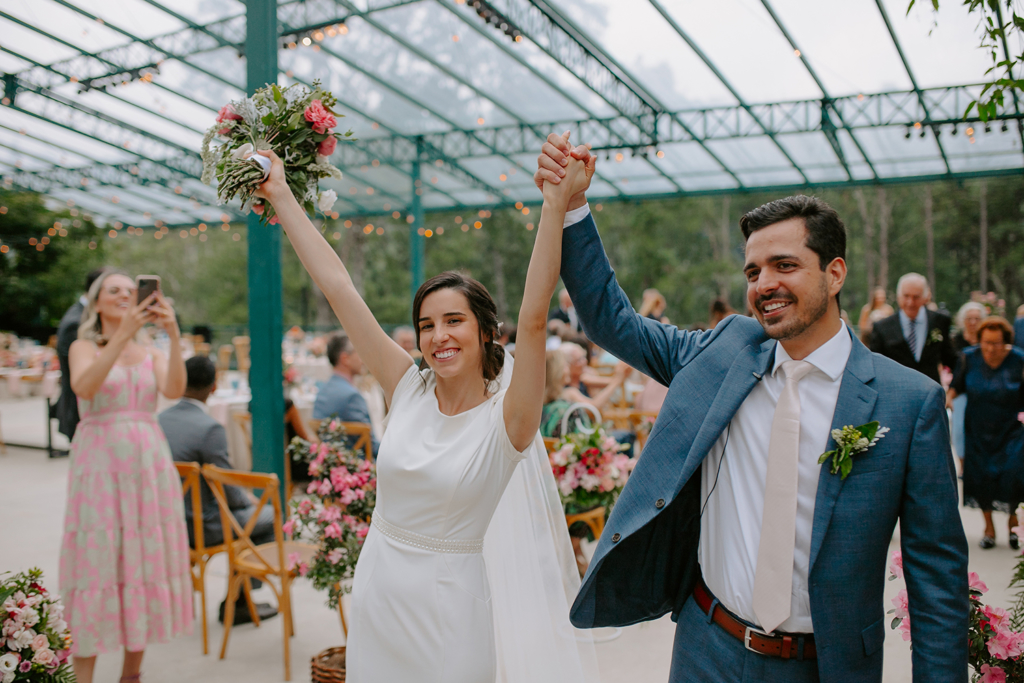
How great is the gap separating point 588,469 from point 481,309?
219 cm

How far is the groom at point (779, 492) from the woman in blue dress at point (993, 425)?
458 cm

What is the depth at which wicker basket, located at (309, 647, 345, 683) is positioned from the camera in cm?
294

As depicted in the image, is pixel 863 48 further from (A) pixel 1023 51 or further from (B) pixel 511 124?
(A) pixel 1023 51

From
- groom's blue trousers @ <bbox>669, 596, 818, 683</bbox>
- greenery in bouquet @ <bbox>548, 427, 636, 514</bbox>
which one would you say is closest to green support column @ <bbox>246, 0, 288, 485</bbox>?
greenery in bouquet @ <bbox>548, 427, 636, 514</bbox>

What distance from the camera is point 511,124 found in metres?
11.7

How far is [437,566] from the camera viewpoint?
1.74 m

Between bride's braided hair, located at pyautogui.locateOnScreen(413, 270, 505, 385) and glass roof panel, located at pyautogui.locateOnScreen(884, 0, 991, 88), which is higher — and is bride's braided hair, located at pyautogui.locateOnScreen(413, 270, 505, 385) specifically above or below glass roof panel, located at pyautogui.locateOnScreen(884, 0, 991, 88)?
below

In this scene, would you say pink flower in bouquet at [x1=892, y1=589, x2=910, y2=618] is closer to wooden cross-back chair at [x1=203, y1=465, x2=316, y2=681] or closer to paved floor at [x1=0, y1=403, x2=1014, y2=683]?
paved floor at [x1=0, y1=403, x2=1014, y2=683]

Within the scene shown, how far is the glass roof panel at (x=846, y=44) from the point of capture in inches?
284

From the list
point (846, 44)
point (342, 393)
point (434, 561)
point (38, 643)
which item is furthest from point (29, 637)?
point (846, 44)

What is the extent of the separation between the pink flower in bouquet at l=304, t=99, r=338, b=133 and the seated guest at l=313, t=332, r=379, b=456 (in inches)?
122

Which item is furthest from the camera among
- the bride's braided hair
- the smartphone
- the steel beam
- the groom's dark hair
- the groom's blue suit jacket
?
the steel beam

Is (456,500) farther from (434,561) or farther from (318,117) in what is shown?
(318,117)

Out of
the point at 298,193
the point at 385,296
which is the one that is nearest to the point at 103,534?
the point at 298,193
